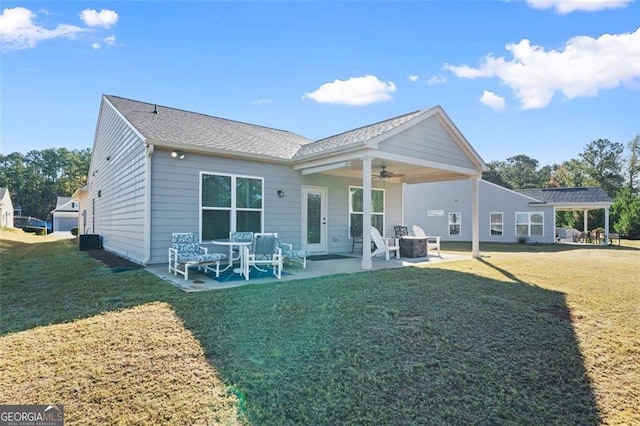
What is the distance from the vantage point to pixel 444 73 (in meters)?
12.5

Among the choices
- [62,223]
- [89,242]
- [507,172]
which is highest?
[507,172]

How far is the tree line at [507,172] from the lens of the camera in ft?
135

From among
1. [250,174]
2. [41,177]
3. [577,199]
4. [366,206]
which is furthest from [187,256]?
[41,177]

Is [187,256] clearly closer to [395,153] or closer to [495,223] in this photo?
[395,153]

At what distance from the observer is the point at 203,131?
9516 mm

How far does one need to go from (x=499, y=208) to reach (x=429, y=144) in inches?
593

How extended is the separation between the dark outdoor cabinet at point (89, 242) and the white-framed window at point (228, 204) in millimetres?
7499

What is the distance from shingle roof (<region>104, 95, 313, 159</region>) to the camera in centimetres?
828

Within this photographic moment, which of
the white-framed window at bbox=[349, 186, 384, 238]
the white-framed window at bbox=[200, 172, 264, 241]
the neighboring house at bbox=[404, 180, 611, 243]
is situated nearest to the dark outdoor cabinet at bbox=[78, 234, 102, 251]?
the white-framed window at bbox=[200, 172, 264, 241]

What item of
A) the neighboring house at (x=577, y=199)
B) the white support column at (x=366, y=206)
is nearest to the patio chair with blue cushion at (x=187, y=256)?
the white support column at (x=366, y=206)

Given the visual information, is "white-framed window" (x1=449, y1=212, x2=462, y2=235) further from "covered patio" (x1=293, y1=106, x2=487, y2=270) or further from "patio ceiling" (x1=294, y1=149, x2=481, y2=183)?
"covered patio" (x1=293, y1=106, x2=487, y2=270)

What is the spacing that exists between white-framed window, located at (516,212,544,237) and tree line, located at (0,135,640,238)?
16.5m

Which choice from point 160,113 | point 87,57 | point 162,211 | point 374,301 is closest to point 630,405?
point 374,301

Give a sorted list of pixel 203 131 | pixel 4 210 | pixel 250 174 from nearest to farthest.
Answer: pixel 250 174 < pixel 203 131 < pixel 4 210
